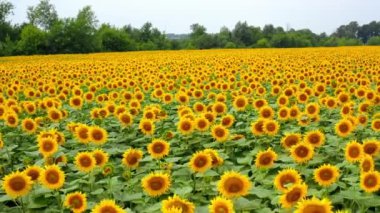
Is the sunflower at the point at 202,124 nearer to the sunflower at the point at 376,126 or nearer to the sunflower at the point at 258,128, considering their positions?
the sunflower at the point at 258,128

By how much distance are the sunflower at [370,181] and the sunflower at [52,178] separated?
94.3 inches

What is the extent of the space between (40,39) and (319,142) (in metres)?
46.5

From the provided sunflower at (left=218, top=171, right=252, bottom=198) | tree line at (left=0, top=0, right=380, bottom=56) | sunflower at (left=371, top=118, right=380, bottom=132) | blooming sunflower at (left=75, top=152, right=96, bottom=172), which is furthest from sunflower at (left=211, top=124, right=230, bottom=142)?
tree line at (left=0, top=0, right=380, bottom=56)

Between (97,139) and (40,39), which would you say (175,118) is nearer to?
(97,139)

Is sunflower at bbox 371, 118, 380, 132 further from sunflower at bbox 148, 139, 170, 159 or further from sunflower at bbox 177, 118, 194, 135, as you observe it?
sunflower at bbox 148, 139, 170, 159

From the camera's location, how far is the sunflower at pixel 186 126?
5.94 meters

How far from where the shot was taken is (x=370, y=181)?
382cm

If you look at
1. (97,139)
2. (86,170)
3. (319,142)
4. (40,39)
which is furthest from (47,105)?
(40,39)

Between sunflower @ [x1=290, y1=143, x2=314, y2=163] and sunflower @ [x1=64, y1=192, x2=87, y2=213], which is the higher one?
sunflower @ [x1=290, y1=143, x2=314, y2=163]

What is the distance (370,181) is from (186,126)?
2.58 metres

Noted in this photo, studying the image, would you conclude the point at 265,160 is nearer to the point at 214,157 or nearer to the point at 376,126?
the point at 214,157

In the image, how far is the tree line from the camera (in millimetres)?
49219

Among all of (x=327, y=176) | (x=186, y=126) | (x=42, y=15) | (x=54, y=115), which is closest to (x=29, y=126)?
(x=54, y=115)

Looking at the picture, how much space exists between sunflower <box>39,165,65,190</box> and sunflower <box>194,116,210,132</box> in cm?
225
